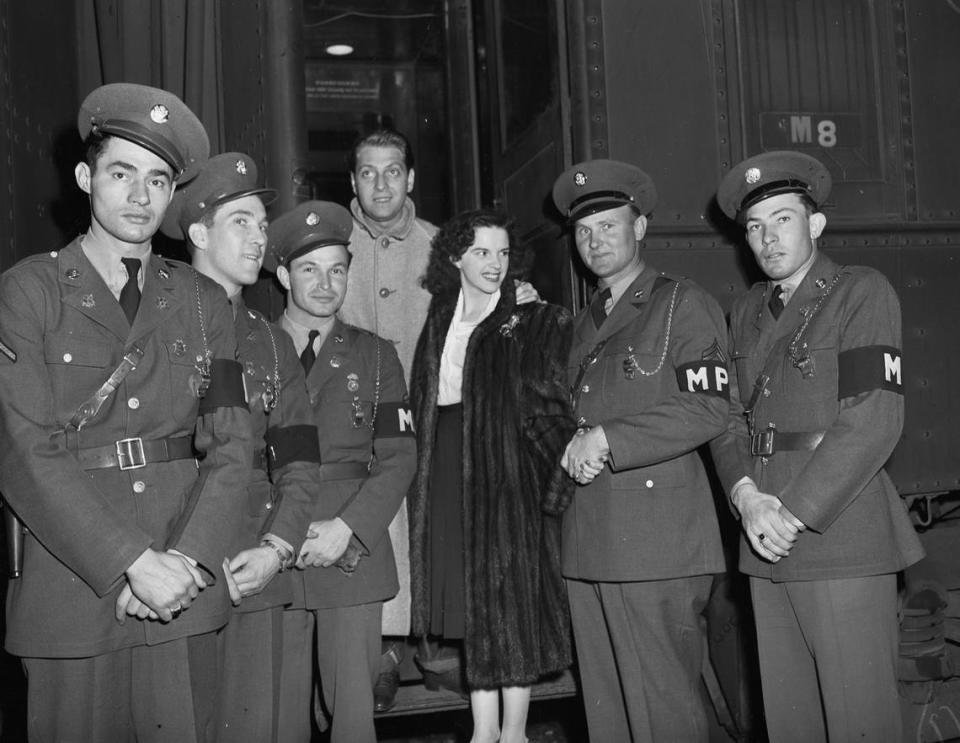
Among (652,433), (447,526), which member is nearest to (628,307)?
(652,433)

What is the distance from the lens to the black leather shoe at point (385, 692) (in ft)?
12.3

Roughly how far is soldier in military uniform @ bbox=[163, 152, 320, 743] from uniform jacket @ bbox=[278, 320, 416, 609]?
0.14m

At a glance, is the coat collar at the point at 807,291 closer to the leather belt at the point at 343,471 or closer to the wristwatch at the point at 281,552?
the leather belt at the point at 343,471

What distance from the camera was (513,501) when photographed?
3498mm

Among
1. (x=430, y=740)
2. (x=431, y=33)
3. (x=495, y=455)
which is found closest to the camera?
(x=495, y=455)

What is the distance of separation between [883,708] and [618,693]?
2.62 feet

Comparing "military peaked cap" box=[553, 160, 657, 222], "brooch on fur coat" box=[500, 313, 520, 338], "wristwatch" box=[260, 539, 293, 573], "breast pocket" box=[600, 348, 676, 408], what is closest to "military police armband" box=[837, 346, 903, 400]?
"breast pocket" box=[600, 348, 676, 408]

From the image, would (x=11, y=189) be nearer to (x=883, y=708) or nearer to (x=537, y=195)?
(x=537, y=195)

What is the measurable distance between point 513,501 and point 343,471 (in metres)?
0.57

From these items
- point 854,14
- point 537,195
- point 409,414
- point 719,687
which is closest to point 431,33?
point 537,195

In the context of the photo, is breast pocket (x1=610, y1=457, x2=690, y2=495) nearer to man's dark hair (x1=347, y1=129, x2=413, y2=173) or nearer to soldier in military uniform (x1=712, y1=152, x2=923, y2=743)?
soldier in military uniform (x1=712, y1=152, x2=923, y2=743)

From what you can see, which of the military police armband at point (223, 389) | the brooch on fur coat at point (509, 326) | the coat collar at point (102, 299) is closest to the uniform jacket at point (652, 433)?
the brooch on fur coat at point (509, 326)

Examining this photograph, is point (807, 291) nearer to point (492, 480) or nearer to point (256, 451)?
point (492, 480)

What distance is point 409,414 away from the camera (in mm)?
3564
